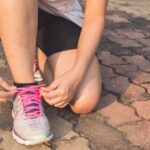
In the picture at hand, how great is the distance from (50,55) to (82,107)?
304mm

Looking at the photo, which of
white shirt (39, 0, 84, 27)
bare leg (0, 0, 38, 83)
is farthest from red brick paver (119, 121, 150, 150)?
white shirt (39, 0, 84, 27)

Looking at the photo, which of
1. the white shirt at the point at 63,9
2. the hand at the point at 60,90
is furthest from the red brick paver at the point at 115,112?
the white shirt at the point at 63,9

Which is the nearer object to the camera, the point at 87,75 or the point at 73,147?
the point at 73,147

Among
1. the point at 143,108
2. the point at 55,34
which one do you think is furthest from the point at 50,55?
the point at 143,108

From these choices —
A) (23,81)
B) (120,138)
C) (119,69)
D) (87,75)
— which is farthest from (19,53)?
(119,69)

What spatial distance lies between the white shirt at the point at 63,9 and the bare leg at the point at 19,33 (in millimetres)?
321

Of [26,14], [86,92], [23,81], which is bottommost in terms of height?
[86,92]

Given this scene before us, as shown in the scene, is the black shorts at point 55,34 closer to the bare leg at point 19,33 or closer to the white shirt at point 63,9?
the white shirt at point 63,9

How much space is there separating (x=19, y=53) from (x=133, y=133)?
21.5 inches

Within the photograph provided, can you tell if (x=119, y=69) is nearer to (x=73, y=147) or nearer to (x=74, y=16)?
(x=74, y=16)

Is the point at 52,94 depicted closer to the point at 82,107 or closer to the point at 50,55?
the point at 82,107

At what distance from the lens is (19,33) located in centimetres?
175

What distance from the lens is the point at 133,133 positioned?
1.85 metres

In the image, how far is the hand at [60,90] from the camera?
175 centimetres
